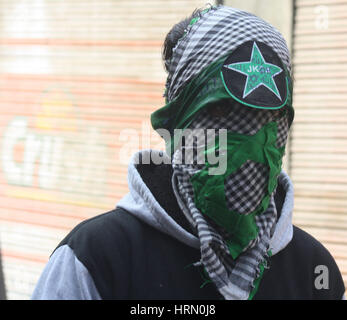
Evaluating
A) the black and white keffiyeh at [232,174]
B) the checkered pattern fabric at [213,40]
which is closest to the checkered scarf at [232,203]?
the black and white keffiyeh at [232,174]

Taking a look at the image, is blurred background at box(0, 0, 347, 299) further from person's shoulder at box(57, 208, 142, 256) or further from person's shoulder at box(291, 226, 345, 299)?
person's shoulder at box(57, 208, 142, 256)

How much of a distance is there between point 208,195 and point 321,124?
321cm

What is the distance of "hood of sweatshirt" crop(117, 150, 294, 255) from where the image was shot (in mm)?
1587

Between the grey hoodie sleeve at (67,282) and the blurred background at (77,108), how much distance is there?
336 centimetres

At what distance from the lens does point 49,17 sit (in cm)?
523

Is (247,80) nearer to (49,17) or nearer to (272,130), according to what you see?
(272,130)

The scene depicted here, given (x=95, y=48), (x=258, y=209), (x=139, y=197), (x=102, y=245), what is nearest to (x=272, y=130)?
(x=258, y=209)

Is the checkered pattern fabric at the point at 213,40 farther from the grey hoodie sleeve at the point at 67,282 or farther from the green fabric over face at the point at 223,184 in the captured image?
the grey hoodie sleeve at the point at 67,282

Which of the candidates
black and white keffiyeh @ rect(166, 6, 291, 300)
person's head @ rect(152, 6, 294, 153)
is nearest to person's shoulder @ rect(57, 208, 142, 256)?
black and white keffiyeh @ rect(166, 6, 291, 300)

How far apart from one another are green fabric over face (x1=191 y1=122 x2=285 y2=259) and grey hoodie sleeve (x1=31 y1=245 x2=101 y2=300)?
40cm

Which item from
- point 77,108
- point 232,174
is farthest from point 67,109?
point 232,174

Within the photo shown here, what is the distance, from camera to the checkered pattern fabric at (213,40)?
161 centimetres

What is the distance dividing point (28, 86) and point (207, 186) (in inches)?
164

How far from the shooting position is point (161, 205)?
166 cm
